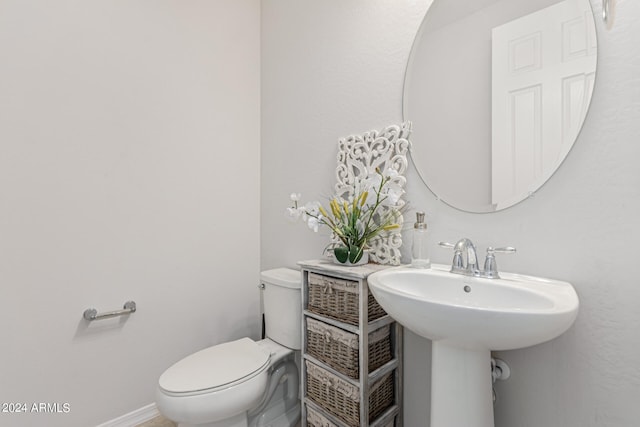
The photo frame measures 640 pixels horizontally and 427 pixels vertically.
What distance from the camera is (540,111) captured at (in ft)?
2.99

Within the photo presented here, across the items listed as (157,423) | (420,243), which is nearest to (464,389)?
(420,243)

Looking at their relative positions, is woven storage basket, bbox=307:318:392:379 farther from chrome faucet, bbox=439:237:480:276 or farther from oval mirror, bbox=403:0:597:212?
oval mirror, bbox=403:0:597:212

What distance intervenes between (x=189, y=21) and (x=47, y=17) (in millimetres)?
655

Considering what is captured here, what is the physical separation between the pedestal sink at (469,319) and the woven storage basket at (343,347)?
25 centimetres

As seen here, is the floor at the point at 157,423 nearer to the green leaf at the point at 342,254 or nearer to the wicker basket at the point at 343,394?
the wicker basket at the point at 343,394

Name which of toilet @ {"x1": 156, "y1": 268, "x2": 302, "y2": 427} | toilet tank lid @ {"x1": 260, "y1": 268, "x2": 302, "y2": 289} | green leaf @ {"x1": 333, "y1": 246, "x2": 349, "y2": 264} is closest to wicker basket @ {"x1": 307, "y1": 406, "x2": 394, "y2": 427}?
toilet @ {"x1": 156, "y1": 268, "x2": 302, "y2": 427}

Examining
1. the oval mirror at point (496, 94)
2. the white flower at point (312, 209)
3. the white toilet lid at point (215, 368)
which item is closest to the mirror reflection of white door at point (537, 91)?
the oval mirror at point (496, 94)

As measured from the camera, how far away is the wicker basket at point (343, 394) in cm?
103

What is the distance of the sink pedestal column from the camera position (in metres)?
0.81

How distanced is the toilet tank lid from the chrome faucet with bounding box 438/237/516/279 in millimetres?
710

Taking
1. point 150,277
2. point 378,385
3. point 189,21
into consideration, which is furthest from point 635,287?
point 189,21

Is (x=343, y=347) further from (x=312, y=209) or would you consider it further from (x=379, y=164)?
(x=379, y=164)

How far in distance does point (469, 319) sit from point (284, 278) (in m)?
0.96

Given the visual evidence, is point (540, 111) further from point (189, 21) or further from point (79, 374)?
point (79, 374)
